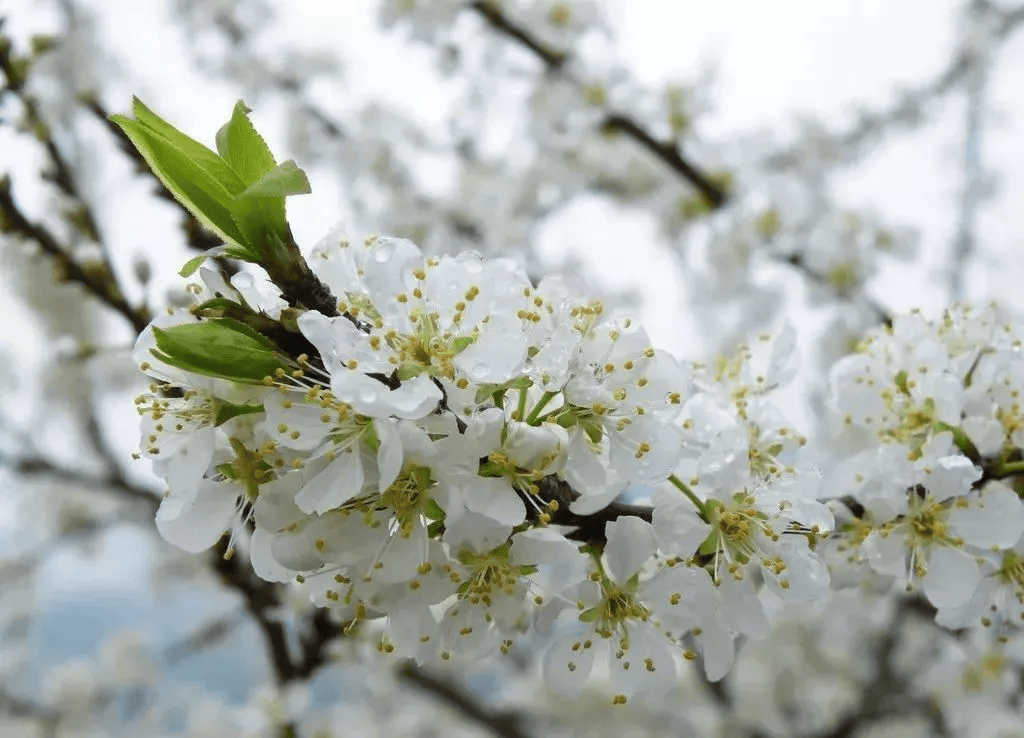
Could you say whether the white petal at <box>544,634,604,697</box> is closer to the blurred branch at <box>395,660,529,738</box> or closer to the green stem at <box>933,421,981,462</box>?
the green stem at <box>933,421,981,462</box>

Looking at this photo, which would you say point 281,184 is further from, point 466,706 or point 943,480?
point 466,706

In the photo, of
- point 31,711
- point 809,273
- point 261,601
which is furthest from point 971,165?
point 31,711

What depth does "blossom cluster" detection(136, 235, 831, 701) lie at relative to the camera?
768 mm

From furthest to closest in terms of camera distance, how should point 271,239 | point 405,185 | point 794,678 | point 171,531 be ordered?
point 794,678, point 405,185, point 171,531, point 271,239

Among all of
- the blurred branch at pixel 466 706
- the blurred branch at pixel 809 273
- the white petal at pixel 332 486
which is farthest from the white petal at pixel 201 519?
the blurred branch at pixel 466 706

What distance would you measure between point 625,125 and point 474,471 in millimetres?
2131

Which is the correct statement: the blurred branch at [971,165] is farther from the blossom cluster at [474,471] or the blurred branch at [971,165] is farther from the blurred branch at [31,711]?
the blurred branch at [31,711]

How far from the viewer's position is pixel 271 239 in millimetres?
767

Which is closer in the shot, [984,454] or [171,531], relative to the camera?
[171,531]

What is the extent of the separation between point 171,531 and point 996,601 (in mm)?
1025

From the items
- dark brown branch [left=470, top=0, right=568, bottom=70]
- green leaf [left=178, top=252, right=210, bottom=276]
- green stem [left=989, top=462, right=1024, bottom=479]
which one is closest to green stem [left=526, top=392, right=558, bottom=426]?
green leaf [left=178, top=252, right=210, bottom=276]

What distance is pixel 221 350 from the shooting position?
0.75 m

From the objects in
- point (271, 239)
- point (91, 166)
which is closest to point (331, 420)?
point (271, 239)

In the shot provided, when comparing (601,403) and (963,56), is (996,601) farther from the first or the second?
(963,56)
